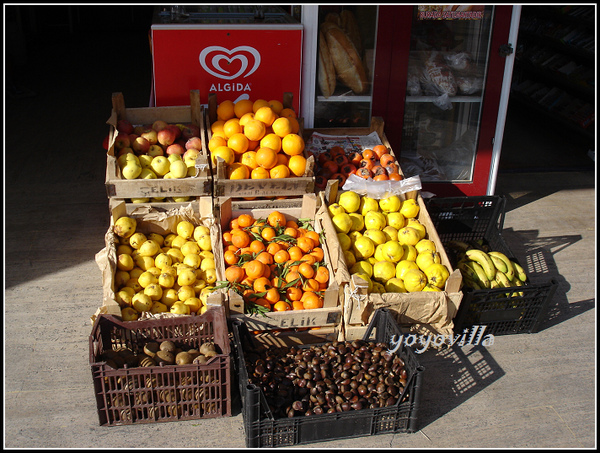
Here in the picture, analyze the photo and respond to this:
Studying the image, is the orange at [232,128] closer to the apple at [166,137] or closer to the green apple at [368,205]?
the apple at [166,137]

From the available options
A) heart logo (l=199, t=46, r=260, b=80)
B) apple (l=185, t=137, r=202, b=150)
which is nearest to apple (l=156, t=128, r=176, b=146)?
apple (l=185, t=137, r=202, b=150)

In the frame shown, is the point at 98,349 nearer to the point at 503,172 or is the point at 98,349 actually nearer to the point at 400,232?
the point at 400,232

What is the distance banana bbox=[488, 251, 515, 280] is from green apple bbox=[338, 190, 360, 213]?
1.23 metres

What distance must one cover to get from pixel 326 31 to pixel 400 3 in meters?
0.72

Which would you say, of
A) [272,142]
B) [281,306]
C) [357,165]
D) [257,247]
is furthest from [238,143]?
[281,306]

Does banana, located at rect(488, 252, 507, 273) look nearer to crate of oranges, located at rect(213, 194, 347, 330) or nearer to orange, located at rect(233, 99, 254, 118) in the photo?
crate of oranges, located at rect(213, 194, 347, 330)

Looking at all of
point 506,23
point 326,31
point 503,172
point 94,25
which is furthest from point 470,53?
point 94,25

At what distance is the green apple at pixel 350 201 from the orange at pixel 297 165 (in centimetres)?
40

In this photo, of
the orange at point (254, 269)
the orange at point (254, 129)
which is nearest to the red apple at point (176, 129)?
the orange at point (254, 129)

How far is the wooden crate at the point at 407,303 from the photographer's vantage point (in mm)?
3762

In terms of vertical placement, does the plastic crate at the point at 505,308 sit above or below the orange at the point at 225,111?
below

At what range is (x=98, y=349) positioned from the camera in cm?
339

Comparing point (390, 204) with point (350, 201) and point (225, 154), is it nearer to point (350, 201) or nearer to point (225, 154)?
point (350, 201)

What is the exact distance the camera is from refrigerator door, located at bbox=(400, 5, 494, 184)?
5.32 m
